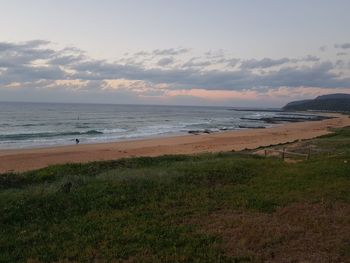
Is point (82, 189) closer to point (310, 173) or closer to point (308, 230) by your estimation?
point (308, 230)

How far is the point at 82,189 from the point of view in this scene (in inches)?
454

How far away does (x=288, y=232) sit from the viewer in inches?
319

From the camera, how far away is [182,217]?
9.26 m

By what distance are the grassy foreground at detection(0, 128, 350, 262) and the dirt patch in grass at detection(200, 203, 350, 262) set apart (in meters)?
0.02

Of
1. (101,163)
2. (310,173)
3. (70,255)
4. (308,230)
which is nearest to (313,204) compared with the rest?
(308,230)

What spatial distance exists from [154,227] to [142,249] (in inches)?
47.8

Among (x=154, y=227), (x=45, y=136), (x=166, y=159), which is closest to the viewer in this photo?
(x=154, y=227)

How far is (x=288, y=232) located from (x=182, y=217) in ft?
Result: 7.77

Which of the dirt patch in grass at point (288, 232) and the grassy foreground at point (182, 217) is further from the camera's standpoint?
the grassy foreground at point (182, 217)

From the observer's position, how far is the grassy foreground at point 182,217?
7133mm

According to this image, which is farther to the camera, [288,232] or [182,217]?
[182,217]

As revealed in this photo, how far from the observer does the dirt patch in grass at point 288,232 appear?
6.99 metres

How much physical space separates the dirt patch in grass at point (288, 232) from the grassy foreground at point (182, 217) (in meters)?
0.02

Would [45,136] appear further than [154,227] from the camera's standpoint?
Yes
